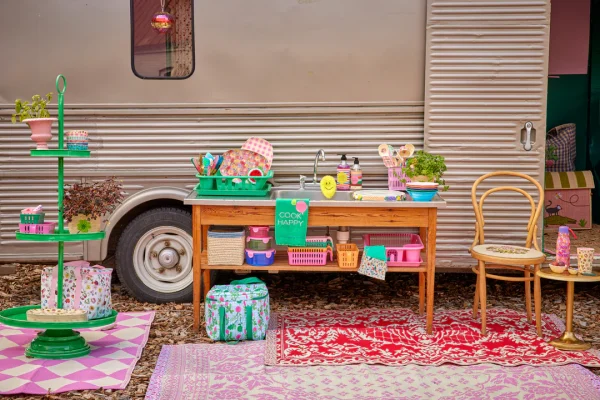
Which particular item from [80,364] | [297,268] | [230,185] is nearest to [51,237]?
[80,364]

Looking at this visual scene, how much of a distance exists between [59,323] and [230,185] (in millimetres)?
1625

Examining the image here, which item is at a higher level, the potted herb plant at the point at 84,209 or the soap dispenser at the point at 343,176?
the soap dispenser at the point at 343,176

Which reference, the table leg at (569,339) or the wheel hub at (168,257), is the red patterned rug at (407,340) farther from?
the wheel hub at (168,257)

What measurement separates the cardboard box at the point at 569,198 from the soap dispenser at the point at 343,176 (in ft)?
10.0

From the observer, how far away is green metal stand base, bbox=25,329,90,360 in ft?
15.3

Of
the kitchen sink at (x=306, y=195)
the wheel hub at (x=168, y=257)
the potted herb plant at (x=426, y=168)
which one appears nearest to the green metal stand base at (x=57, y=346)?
the wheel hub at (x=168, y=257)

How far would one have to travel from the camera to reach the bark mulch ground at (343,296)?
5.52m

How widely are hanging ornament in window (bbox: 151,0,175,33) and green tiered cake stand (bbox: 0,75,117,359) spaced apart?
4.34 ft

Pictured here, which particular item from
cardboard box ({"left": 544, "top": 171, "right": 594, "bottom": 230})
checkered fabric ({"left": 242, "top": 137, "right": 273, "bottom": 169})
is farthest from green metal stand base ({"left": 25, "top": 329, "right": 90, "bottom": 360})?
cardboard box ({"left": 544, "top": 171, "right": 594, "bottom": 230})

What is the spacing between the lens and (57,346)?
15.4 ft

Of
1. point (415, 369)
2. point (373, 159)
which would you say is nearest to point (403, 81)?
point (373, 159)

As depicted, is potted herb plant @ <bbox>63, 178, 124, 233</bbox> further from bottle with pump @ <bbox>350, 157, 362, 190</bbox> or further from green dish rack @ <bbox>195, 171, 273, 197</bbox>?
bottle with pump @ <bbox>350, 157, 362, 190</bbox>

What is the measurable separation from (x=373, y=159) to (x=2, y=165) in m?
3.12

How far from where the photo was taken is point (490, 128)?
5898 millimetres
